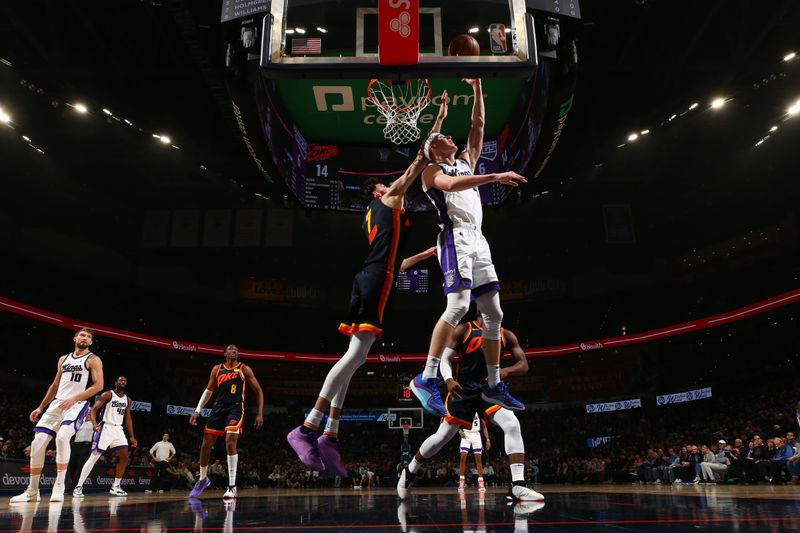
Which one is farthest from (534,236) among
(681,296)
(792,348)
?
(792,348)

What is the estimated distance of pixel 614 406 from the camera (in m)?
25.3

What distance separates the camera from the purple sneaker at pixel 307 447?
14.0 ft

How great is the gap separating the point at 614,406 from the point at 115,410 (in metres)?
21.1

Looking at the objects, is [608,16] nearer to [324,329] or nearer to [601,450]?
[601,450]

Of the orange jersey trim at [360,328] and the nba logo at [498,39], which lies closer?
the orange jersey trim at [360,328]

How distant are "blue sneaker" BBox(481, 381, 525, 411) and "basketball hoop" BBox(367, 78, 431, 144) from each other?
610 cm

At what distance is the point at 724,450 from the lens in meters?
13.6

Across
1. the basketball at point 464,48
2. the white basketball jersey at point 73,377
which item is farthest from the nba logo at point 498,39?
the white basketball jersey at point 73,377

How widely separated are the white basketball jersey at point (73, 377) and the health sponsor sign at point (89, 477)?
15.3 feet

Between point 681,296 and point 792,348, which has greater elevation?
point 681,296

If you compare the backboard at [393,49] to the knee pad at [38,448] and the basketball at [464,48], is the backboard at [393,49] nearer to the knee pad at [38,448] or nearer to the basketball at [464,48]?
the basketball at [464,48]

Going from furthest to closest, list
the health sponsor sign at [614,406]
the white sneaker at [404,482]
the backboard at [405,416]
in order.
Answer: the health sponsor sign at [614,406]
the backboard at [405,416]
the white sneaker at [404,482]

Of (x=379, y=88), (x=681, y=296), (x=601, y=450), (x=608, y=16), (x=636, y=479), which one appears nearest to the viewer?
(x=379, y=88)

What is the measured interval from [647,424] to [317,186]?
18830 mm
